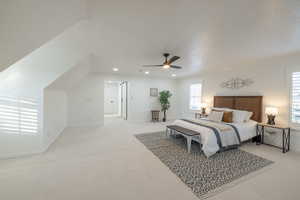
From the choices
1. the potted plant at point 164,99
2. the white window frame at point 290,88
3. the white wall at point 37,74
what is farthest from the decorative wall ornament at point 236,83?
the white wall at point 37,74

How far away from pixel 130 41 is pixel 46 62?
1902 millimetres

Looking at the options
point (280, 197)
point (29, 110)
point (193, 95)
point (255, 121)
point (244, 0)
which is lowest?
point (280, 197)

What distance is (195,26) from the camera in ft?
6.70

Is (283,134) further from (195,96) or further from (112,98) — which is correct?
(112,98)

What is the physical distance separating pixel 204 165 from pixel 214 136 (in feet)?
2.56

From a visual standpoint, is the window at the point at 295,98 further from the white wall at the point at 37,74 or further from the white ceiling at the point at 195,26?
the white wall at the point at 37,74

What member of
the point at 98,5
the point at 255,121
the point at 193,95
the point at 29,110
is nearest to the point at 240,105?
the point at 255,121

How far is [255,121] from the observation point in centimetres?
403

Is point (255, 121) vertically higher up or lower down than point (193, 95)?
lower down

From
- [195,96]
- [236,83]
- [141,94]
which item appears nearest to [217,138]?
[236,83]

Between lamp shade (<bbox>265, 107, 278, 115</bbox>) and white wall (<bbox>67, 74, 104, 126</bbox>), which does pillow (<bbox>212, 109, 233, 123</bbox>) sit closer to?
lamp shade (<bbox>265, 107, 278, 115</bbox>)

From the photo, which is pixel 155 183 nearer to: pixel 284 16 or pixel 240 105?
pixel 284 16

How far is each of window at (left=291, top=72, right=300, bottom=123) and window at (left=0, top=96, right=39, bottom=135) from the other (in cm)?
622

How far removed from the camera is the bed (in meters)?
2.99
